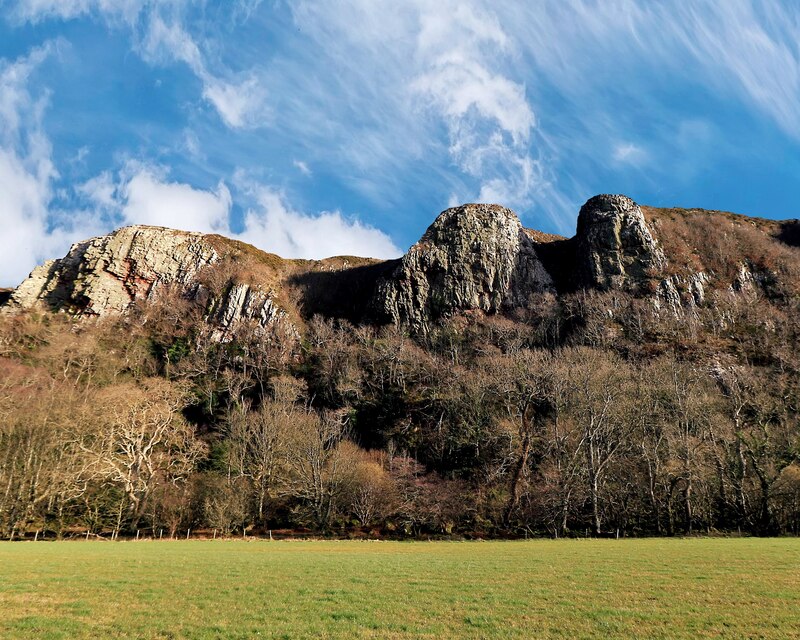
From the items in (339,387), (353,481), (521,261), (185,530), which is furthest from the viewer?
(521,261)

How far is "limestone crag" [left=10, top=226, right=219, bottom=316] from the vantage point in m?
97.1

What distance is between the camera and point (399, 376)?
78188 millimetres

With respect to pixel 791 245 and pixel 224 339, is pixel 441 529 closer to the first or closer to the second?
pixel 224 339

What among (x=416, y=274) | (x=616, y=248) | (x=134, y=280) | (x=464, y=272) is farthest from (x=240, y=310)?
(x=616, y=248)

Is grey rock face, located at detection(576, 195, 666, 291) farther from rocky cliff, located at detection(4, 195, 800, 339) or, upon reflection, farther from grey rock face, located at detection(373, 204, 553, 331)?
grey rock face, located at detection(373, 204, 553, 331)

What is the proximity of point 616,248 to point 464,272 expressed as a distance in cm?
2844

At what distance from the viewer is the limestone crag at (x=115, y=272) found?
9712cm

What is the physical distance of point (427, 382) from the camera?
76.3m

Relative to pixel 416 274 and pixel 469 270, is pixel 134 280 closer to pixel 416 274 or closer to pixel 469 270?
pixel 416 274

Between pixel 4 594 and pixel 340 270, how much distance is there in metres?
111

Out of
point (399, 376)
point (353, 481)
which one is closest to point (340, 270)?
point (399, 376)

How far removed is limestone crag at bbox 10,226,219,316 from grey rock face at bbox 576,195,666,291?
78.0 m

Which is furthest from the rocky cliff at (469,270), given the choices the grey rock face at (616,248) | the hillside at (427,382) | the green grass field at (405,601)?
the green grass field at (405,601)

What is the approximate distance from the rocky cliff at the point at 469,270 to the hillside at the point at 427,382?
18.8 inches
